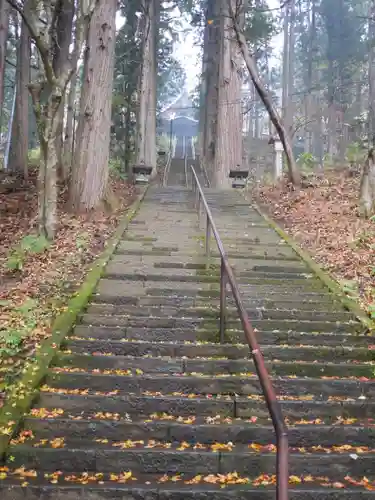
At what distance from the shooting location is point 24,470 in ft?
12.6

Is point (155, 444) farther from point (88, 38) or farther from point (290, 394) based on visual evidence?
point (88, 38)

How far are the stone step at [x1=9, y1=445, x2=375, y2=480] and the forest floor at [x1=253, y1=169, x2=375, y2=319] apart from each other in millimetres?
2897

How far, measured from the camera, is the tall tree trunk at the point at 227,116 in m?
17.7

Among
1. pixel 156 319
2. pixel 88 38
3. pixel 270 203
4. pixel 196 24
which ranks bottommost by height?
pixel 156 319

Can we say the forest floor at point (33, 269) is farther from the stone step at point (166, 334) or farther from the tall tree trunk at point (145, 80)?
the tall tree trunk at point (145, 80)

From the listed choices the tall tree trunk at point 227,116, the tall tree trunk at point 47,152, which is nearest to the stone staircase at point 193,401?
the tall tree trunk at point 47,152

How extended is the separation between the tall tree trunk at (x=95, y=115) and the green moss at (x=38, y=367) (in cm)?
362

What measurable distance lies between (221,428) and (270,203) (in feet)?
34.1

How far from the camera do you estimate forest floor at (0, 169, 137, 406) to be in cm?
567

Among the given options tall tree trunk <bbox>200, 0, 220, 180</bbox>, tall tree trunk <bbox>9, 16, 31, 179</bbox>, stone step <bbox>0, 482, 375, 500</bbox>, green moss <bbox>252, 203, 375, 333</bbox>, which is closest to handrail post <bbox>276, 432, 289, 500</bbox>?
stone step <bbox>0, 482, 375, 500</bbox>

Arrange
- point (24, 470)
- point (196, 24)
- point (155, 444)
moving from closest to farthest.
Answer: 1. point (24, 470)
2. point (155, 444)
3. point (196, 24)

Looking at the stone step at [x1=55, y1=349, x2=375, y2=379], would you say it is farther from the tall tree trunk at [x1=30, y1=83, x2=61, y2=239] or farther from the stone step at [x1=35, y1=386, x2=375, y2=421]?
the tall tree trunk at [x1=30, y1=83, x2=61, y2=239]

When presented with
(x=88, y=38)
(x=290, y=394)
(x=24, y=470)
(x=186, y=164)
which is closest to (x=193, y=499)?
(x=24, y=470)

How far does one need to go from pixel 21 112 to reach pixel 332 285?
12.0 meters
